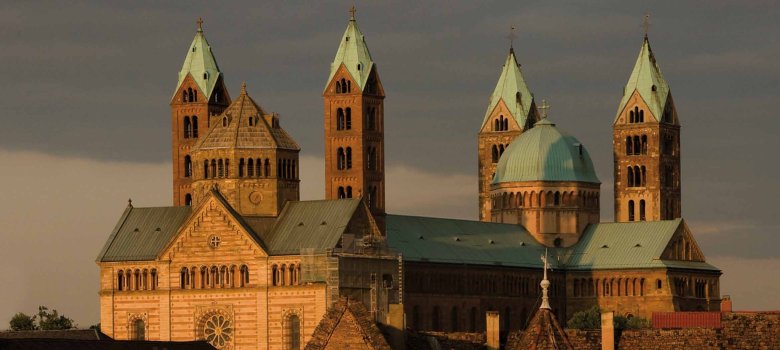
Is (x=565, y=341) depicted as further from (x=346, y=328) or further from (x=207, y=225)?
(x=207, y=225)

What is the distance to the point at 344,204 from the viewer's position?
191875 millimetres

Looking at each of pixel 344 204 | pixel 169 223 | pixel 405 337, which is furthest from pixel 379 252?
pixel 405 337

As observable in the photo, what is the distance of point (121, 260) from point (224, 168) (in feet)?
31.6

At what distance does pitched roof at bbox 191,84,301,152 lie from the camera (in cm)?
19288

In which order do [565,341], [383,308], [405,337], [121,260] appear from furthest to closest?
[121,260] < [383,308] < [405,337] < [565,341]

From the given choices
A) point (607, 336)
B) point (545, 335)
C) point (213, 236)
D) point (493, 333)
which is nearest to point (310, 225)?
point (213, 236)

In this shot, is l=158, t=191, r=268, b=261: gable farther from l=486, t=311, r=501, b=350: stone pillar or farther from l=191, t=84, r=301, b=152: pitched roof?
l=486, t=311, r=501, b=350: stone pillar

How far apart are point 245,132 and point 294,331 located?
14184 millimetres

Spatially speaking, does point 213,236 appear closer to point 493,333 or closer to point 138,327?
point 138,327

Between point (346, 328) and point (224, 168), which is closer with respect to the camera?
point (346, 328)

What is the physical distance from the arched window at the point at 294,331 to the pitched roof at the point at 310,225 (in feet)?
13.9

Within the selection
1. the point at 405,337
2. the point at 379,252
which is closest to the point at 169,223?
the point at 379,252

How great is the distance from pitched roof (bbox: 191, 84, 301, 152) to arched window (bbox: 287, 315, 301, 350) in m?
11.9

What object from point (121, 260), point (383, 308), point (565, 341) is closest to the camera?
point (565, 341)
